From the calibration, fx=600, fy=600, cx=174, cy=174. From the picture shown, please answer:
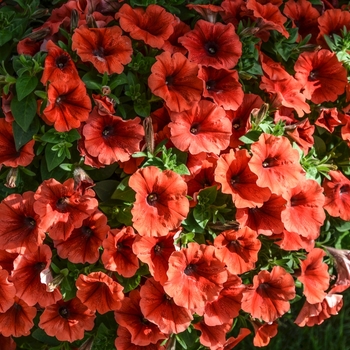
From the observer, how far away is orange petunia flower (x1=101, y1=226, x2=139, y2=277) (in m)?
1.79

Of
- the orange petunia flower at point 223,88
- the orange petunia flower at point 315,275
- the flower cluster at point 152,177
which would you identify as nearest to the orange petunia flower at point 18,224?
the flower cluster at point 152,177

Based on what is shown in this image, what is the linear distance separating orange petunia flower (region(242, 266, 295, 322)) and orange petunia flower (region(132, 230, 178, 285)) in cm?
31

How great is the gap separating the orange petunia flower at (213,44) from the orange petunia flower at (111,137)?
1.04 feet

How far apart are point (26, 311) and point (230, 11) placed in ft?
4.08

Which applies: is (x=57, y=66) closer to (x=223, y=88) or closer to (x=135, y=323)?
(x=223, y=88)

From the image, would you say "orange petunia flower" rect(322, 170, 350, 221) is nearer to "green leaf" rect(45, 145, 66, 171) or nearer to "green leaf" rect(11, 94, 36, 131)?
"green leaf" rect(45, 145, 66, 171)

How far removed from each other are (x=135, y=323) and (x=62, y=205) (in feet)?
1.50

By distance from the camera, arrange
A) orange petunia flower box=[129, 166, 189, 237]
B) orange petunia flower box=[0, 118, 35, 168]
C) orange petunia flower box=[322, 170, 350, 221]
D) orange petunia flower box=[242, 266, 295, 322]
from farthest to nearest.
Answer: orange petunia flower box=[322, 170, 350, 221] → orange petunia flower box=[242, 266, 295, 322] → orange petunia flower box=[0, 118, 35, 168] → orange petunia flower box=[129, 166, 189, 237]

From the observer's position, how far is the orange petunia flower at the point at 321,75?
212 centimetres

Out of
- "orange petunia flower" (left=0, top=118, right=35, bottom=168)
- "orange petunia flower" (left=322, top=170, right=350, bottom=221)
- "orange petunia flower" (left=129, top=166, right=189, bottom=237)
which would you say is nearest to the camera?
"orange petunia flower" (left=129, top=166, right=189, bottom=237)

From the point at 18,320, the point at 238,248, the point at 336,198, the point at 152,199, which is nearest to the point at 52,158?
the point at 152,199

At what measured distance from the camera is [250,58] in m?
2.06

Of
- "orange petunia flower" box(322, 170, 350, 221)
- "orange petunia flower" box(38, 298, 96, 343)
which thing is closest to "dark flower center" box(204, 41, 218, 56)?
"orange petunia flower" box(322, 170, 350, 221)

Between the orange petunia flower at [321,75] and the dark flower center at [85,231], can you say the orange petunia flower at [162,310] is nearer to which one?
the dark flower center at [85,231]
